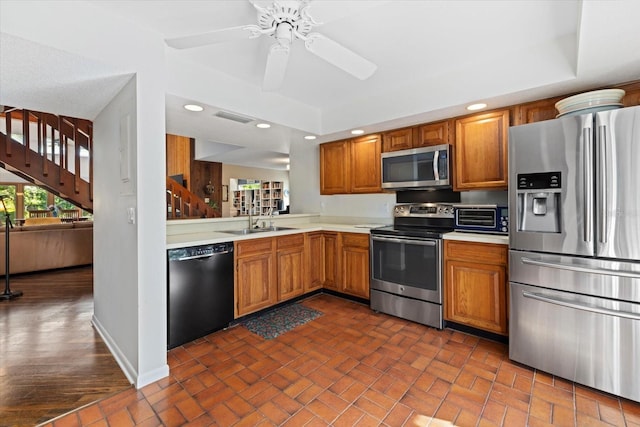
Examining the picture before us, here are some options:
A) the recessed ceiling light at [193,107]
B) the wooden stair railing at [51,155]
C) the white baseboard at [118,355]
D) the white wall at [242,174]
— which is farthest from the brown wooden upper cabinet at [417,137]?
the white wall at [242,174]

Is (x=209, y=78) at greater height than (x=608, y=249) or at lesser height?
greater

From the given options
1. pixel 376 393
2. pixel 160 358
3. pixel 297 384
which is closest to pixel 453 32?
pixel 376 393

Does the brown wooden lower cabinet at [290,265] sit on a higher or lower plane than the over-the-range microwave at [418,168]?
lower

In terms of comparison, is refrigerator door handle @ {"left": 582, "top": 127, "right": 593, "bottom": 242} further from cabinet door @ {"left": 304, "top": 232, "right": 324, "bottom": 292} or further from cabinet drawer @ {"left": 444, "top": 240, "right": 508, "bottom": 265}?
cabinet door @ {"left": 304, "top": 232, "right": 324, "bottom": 292}

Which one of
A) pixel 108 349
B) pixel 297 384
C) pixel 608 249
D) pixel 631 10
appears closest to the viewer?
pixel 631 10

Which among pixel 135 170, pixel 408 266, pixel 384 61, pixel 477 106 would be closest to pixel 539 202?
pixel 477 106

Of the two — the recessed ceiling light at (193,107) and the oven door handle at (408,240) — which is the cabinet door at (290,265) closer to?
the oven door handle at (408,240)

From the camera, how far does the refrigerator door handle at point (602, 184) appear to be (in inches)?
74.2

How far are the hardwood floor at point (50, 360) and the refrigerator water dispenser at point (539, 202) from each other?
3072 millimetres

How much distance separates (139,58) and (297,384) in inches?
95.7

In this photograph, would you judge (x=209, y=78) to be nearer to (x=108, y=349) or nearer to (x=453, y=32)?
(x=453, y=32)

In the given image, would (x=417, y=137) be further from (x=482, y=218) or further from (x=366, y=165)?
(x=482, y=218)

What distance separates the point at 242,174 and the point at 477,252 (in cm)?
850

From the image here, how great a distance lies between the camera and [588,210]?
1947 mm
